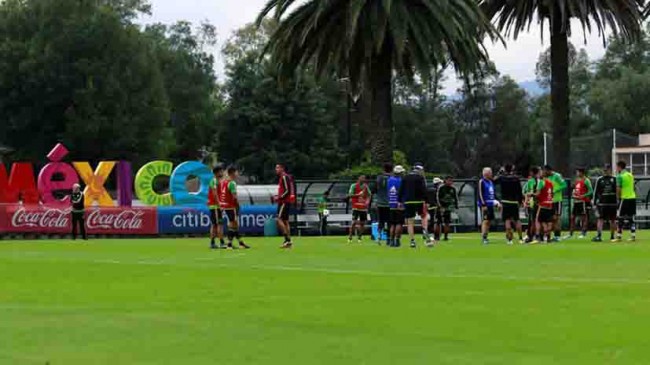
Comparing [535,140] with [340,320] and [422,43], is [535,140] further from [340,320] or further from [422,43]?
[340,320]

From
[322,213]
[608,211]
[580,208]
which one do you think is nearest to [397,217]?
[608,211]

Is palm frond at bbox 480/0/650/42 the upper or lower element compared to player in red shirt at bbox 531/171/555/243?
upper

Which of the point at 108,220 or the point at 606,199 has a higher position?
the point at 606,199

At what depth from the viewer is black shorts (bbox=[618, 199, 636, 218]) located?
94.6ft

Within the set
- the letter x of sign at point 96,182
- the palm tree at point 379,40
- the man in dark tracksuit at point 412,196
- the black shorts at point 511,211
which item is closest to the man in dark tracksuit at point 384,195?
the man in dark tracksuit at point 412,196

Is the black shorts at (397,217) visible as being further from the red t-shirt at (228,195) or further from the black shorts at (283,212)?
the red t-shirt at (228,195)

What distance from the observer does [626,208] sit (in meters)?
29.0

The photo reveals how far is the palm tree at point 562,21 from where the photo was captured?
135ft

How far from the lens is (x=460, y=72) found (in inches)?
1665

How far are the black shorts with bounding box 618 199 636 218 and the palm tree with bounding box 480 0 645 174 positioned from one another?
41.1 ft

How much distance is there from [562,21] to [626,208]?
42.3ft

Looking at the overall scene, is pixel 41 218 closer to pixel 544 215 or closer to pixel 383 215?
pixel 383 215

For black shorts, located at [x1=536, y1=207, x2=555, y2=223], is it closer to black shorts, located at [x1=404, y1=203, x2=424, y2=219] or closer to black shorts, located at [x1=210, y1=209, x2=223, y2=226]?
black shorts, located at [x1=404, y1=203, x2=424, y2=219]

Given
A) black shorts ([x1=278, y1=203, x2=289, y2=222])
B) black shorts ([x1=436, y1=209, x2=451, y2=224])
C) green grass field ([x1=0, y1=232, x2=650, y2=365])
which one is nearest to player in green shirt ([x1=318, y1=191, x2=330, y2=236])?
black shorts ([x1=436, y1=209, x2=451, y2=224])
